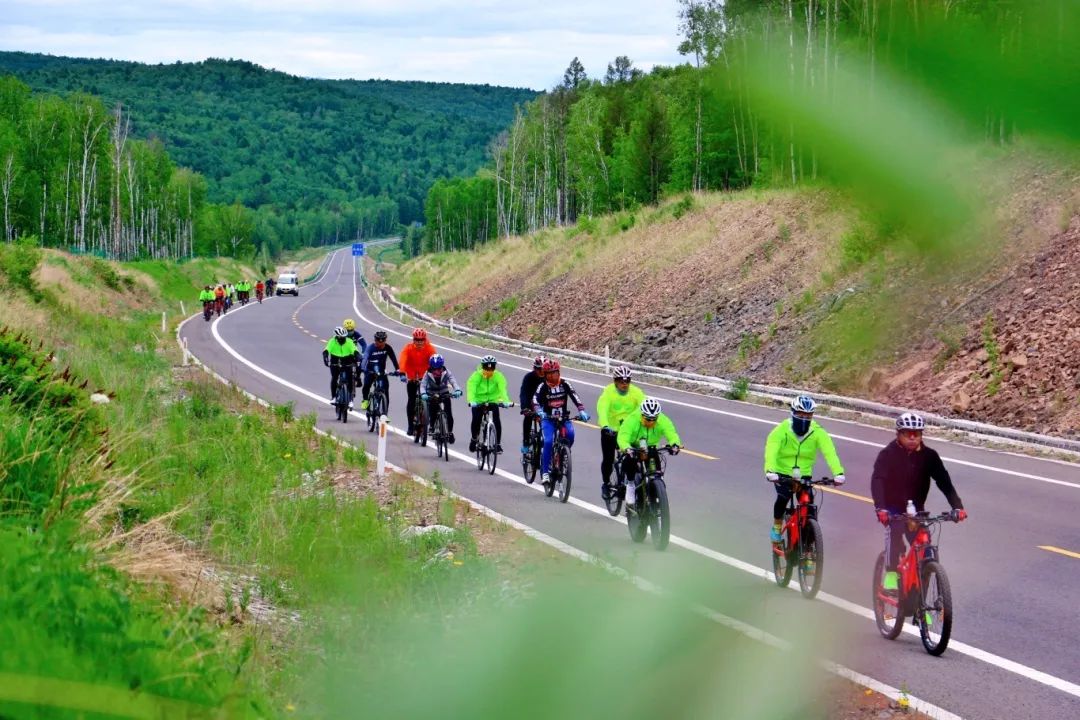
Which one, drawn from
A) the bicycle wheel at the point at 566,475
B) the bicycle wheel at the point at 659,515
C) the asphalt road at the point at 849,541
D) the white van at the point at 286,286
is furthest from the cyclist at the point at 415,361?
the white van at the point at 286,286

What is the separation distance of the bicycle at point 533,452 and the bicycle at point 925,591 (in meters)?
7.76

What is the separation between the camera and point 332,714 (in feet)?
3.00

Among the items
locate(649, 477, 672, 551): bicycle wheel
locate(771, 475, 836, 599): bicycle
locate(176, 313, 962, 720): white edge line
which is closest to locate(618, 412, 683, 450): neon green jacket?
locate(649, 477, 672, 551): bicycle wheel

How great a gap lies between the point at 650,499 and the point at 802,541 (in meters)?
2.30

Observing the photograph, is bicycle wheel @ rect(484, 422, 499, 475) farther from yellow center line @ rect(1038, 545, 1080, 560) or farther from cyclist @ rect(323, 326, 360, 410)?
yellow center line @ rect(1038, 545, 1080, 560)

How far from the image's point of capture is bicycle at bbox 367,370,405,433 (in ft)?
73.5

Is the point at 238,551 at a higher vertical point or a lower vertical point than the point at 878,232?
lower

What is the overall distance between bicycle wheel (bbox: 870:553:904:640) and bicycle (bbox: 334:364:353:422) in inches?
644

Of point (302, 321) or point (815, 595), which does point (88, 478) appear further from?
point (302, 321)

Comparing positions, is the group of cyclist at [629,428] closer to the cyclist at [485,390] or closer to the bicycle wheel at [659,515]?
the cyclist at [485,390]

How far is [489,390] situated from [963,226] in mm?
16501

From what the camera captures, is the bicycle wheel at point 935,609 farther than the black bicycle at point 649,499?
No

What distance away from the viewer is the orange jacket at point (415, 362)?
20438 mm

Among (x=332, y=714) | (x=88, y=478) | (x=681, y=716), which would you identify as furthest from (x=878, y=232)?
(x=88, y=478)
